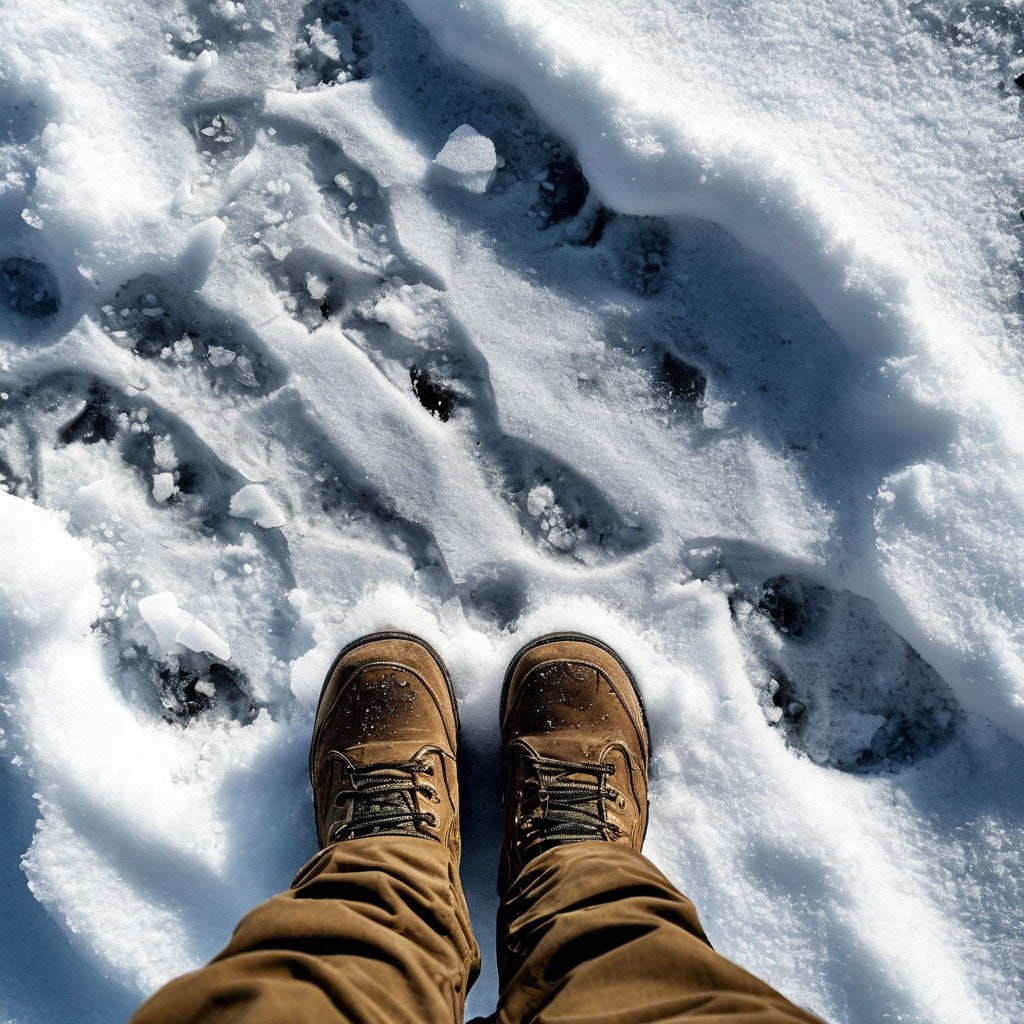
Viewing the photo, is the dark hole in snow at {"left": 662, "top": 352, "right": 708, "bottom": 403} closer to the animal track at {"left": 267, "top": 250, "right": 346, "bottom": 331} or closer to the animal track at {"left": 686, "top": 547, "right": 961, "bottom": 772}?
the animal track at {"left": 686, "top": 547, "right": 961, "bottom": 772}

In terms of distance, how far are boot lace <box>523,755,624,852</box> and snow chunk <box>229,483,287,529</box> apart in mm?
678

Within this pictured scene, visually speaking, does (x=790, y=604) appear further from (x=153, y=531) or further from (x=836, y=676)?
(x=153, y=531)

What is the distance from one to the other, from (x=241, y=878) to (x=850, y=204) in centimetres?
174

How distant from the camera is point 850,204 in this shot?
1.52 m

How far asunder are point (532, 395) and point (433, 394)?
7.9 inches

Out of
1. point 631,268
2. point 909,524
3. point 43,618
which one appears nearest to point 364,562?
point 43,618

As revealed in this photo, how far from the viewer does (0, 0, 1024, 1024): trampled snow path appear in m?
1.48

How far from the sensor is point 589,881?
1243 mm

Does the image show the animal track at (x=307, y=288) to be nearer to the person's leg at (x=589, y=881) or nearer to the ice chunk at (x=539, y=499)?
the ice chunk at (x=539, y=499)

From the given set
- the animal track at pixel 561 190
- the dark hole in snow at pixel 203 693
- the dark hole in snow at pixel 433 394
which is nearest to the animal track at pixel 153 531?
the dark hole in snow at pixel 203 693

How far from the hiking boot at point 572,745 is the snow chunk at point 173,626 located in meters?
0.58

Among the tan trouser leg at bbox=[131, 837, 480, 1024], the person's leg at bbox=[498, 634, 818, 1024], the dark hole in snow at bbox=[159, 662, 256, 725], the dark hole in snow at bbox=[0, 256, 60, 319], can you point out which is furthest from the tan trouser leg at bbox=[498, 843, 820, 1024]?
the dark hole in snow at bbox=[0, 256, 60, 319]

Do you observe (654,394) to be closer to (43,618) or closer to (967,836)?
(967,836)

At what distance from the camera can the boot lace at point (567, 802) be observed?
1453 mm
